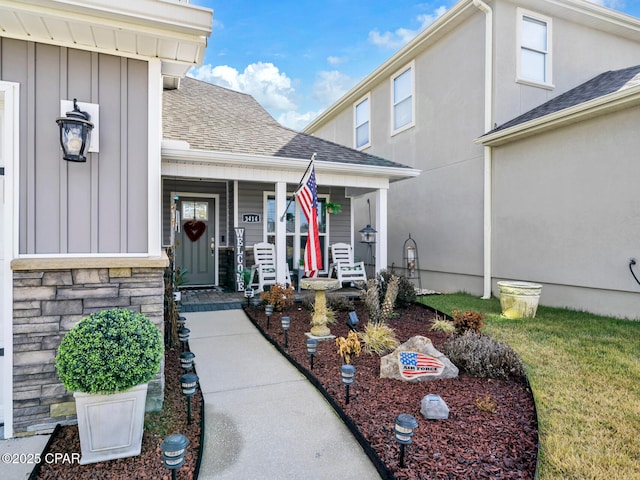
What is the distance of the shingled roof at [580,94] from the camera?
22.4 ft

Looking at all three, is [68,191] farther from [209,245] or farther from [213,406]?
[209,245]

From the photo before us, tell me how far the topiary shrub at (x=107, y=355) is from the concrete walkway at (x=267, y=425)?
0.69m

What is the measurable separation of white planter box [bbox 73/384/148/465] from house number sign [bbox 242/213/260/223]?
621cm

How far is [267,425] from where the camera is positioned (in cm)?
274

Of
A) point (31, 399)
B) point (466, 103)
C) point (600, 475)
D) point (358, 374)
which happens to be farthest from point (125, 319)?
point (466, 103)

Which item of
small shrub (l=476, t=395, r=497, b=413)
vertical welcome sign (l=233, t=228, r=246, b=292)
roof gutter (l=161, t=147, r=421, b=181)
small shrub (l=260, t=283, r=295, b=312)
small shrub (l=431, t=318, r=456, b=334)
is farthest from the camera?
vertical welcome sign (l=233, t=228, r=246, b=292)

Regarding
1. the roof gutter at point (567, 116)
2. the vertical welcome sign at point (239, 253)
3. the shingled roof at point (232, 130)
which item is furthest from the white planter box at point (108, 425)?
the roof gutter at point (567, 116)

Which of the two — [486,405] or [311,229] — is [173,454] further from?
[311,229]

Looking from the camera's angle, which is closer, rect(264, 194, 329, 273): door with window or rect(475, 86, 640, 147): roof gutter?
rect(475, 86, 640, 147): roof gutter

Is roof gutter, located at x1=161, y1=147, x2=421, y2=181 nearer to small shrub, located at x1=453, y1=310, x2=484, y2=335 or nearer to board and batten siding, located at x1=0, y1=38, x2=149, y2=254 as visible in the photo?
board and batten siding, located at x1=0, y1=38, x2=149, y2=254

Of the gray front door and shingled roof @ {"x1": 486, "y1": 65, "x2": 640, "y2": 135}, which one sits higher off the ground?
shingled roof @ {"x1": 486, "y1": 65, "x2": 640, "y2": 135}

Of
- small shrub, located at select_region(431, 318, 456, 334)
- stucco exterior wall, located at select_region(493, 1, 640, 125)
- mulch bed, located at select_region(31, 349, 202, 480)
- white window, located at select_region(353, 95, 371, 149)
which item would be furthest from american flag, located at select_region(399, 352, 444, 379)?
white window, located at select_region(353, 95, 371, 149)

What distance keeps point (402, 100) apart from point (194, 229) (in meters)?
6.54

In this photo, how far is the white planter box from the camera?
228cm
